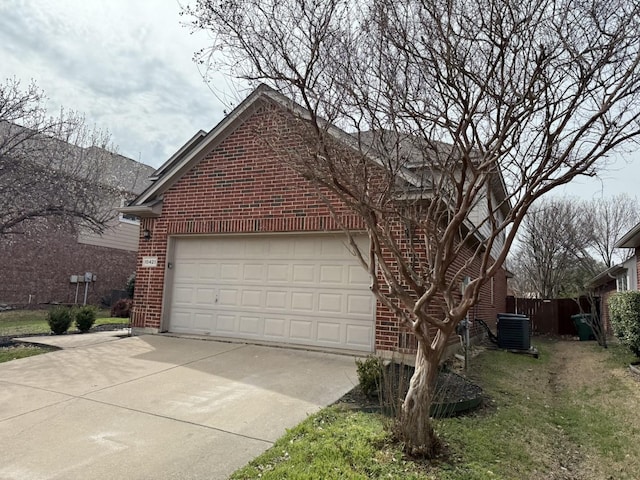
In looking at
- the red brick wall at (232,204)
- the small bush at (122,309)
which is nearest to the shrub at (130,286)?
the small bush at (122,309)

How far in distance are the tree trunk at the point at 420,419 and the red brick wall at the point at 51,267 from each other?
14.5 metres

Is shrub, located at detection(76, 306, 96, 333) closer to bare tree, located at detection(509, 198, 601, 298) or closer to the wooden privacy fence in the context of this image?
the wooden privacy fence

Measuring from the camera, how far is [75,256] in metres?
18.0

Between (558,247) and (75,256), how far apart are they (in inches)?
977

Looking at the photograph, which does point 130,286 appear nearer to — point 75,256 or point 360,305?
point 75,256

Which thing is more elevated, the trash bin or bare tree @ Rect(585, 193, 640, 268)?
bare tree @ Rect(585, 193, 640, 268)

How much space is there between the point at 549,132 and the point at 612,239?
89.8 feet

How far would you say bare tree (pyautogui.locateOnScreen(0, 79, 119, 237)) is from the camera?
10734mm

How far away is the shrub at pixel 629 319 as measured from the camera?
28.7 feet

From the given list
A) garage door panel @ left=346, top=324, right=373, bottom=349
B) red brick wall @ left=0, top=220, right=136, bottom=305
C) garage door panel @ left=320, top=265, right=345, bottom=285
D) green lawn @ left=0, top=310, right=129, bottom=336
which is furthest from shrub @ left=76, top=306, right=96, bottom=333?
garage door panel @ left=346, top=324, right=373, bottom=349

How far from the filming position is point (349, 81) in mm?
4691

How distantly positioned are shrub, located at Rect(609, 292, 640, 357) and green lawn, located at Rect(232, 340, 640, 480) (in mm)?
1918

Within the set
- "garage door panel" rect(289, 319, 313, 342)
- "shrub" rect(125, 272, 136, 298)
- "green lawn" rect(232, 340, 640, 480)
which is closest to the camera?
"green lawn" rect(232, 340, 640, 480)

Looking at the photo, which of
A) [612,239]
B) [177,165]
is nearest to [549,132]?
[177,165]
